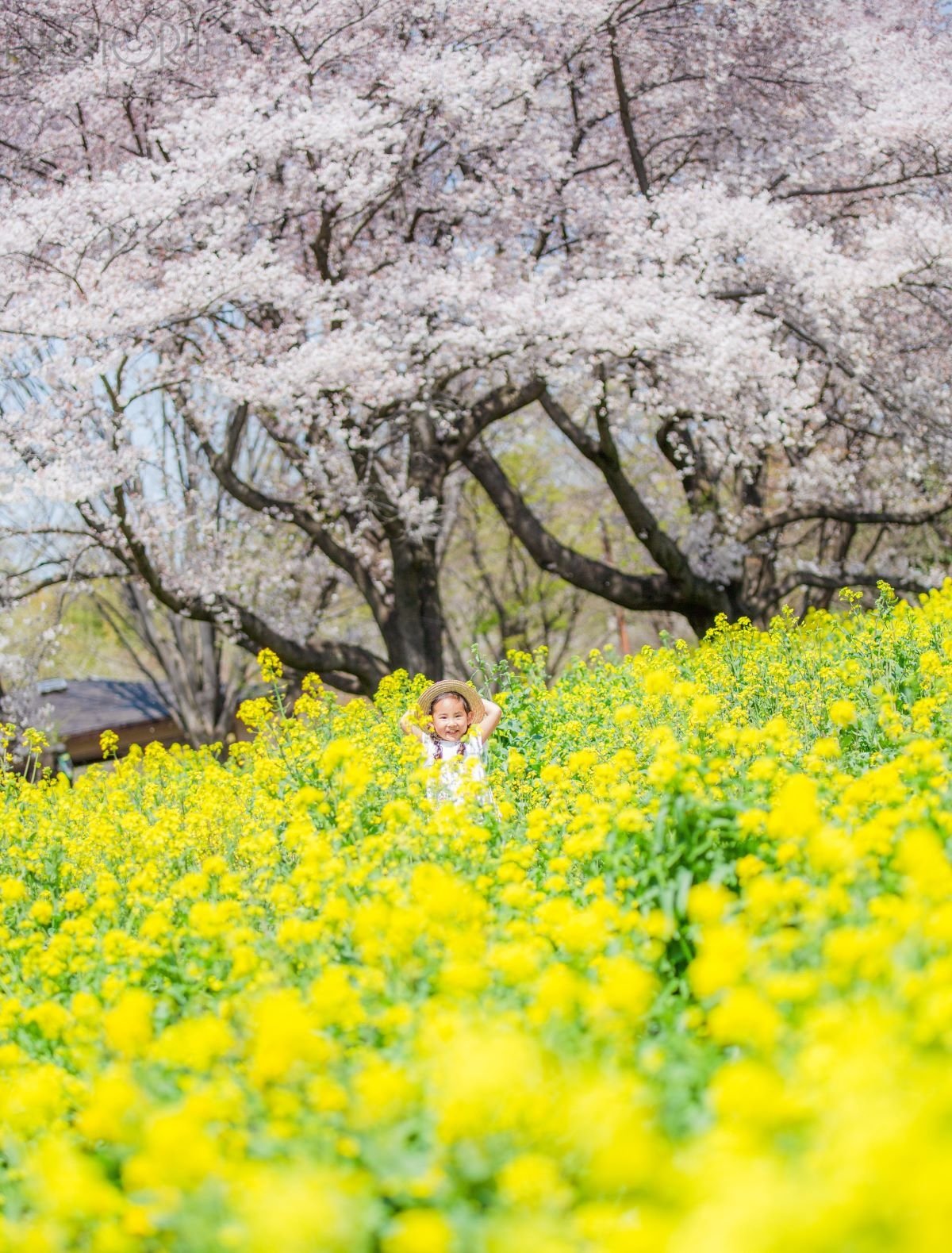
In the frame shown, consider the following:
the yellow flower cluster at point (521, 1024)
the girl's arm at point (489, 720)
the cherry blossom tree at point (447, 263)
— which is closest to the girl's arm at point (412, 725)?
the girl's arm at point (489, 720)

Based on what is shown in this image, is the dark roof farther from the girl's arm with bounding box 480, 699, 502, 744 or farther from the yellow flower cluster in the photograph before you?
the yellow flower cluster

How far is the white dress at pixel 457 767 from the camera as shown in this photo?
5.58m

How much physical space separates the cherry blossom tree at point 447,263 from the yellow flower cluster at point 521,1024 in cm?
747

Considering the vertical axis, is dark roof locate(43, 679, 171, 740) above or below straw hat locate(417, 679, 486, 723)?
above

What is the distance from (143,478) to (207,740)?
593 cm

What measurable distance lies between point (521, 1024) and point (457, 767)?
2.83 m

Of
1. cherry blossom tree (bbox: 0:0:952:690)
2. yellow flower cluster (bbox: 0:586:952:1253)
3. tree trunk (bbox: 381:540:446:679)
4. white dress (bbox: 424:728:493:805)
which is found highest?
cherry blossom tree (bbox: 0:0:952:690)

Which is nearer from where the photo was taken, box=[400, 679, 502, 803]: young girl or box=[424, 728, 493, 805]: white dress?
box=[424, 728, 493, 805]: white dress

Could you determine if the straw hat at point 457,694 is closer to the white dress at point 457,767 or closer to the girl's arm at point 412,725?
the girl's arm at point 412,725

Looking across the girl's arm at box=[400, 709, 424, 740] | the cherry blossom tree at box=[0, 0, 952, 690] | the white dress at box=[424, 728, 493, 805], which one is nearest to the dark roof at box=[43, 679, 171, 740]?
the cherry blossom tree at box=[0, 0, 952, 690]

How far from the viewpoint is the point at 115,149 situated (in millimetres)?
14562

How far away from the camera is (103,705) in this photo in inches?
1409

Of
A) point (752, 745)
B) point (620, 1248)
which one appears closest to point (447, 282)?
point (752, 745)

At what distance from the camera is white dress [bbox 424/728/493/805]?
18.3 ft
